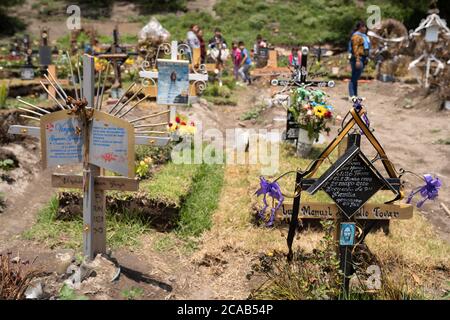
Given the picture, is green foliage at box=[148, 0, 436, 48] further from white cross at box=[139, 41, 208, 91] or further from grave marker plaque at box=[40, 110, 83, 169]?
grave marker plaque at box=[40, 110, 83, 169]

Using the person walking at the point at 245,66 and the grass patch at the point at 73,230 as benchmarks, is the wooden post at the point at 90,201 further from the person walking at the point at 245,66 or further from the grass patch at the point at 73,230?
the person walking at the point at 245,66

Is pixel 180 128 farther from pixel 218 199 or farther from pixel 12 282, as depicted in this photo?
pixel 12 282

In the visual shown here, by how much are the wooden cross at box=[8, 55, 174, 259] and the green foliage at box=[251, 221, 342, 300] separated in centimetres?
150

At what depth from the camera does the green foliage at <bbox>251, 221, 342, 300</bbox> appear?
418cm

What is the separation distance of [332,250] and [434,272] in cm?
143

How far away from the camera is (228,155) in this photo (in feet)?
28.9

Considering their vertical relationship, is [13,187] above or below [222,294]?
above

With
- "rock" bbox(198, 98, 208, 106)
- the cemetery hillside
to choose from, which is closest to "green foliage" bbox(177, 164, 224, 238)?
the cemetery hillside

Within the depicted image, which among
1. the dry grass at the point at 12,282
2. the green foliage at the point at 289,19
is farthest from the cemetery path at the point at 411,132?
the green foliage at the point at 289,19

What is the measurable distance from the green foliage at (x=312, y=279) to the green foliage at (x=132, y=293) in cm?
99

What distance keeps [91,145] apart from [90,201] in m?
0.54
